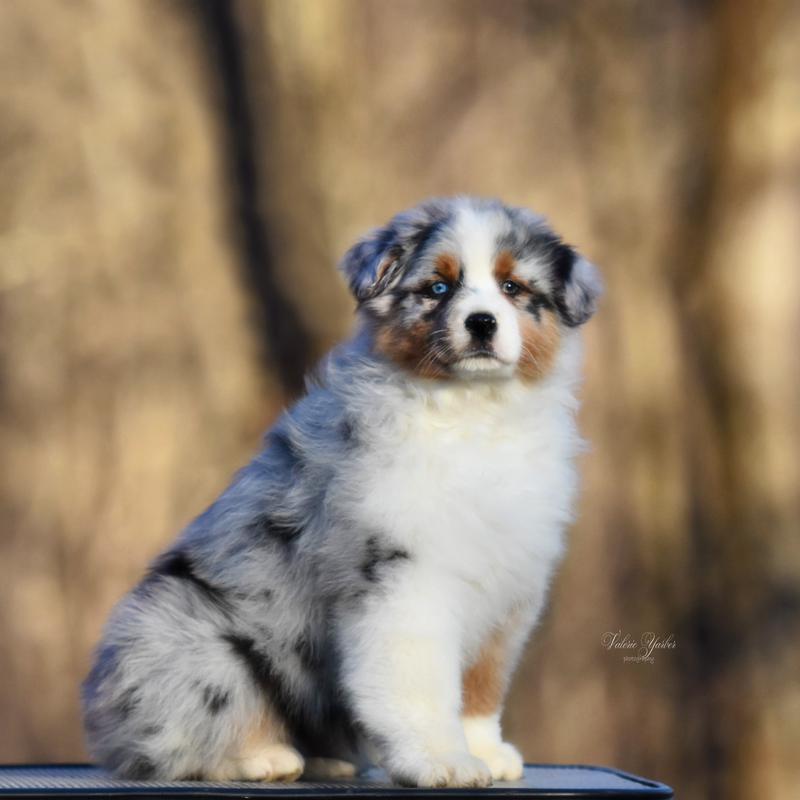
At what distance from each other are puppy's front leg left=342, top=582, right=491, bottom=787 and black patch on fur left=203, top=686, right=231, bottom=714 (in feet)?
1.21

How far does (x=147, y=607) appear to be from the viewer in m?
3.98

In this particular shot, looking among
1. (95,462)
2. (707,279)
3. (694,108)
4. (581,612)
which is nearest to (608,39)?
(694,108)

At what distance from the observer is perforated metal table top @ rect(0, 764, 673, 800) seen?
3504 millimetres

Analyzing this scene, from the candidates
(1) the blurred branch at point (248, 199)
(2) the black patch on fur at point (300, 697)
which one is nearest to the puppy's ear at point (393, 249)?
(2) the black patch on fur at point (300, 697)

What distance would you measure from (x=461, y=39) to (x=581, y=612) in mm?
2809

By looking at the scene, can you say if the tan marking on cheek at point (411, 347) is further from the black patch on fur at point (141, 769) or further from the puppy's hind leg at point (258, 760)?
the black patch on fur at point (141, 769)

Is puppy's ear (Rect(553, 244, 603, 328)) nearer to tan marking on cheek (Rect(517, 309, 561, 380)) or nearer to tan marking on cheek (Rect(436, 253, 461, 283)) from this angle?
tan marking on cheek (Rect(517, 309, 561, 380))

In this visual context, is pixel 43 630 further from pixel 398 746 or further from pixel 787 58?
pixel 787 58

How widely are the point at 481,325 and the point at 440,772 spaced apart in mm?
1150

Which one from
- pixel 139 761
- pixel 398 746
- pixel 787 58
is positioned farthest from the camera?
pixel 787 58

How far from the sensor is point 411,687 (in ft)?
12.0

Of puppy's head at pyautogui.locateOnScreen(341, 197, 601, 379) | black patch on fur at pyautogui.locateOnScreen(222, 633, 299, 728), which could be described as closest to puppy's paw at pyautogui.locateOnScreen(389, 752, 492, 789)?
black patch on fur at pyautogui.locateOnScreen(222, 633, 299, 728)

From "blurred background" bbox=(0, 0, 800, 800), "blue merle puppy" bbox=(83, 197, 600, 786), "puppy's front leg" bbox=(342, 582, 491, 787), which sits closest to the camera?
"puppy's front leg" bbox=(342, 582, 491, 787)

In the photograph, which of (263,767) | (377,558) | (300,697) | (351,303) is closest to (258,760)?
(263,767)
